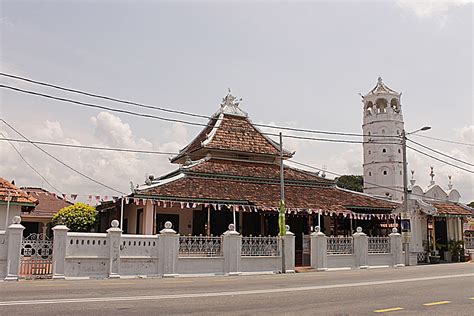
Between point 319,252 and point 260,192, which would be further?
point 260,192

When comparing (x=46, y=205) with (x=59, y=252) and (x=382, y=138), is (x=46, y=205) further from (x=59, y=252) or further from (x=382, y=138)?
(x=382, y=138)

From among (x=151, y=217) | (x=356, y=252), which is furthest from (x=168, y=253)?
(x=356, y=252)

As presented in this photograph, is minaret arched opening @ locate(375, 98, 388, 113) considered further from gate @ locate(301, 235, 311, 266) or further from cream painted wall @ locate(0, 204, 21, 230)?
cream painted wall @ locate(0, 204, 21, 230)

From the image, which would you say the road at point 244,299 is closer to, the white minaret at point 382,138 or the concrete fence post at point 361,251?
the concrete fence post at point 361,251

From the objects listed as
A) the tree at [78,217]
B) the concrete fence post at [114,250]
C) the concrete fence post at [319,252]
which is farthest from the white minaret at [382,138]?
the concrete fence post at [114,250]

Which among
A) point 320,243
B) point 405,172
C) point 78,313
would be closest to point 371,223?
point 405,172

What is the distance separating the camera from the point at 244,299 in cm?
1073

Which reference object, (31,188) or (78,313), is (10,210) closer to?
(78,313)

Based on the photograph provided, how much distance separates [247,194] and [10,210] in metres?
10.7

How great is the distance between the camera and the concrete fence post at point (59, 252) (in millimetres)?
15883

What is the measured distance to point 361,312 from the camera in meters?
9.27

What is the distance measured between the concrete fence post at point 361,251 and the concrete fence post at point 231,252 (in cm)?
667

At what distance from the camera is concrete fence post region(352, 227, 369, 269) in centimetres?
2309

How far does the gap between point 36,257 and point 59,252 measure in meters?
0.72
